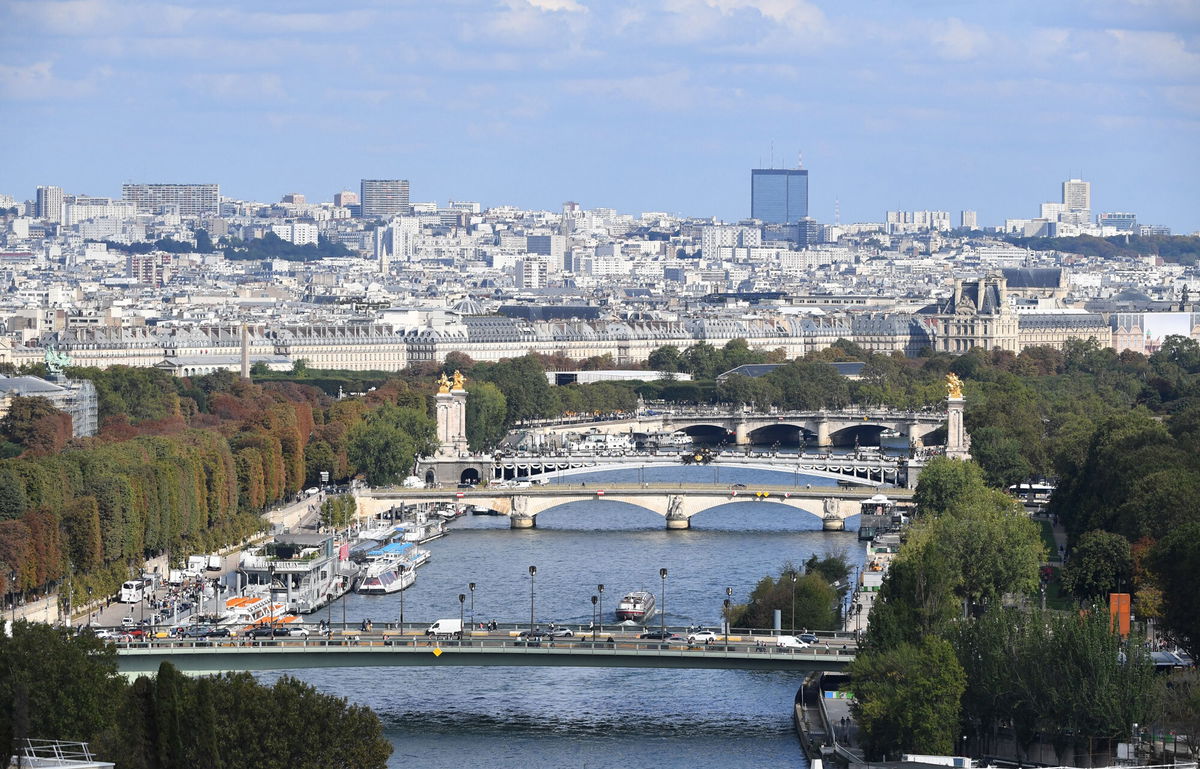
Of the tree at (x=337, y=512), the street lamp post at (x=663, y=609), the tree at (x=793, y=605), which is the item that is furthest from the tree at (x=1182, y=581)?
the tree at (x=337, y=512)

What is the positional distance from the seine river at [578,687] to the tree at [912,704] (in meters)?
1.20

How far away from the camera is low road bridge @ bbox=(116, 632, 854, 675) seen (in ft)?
84.2

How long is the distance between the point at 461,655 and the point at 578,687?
6.83ft

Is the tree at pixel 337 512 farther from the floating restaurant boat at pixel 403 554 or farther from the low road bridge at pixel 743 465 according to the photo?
the low road bridge at pixel 743 465

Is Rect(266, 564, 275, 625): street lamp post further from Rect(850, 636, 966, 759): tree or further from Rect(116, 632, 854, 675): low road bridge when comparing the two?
Rect(850, 636, 966, 759): tree

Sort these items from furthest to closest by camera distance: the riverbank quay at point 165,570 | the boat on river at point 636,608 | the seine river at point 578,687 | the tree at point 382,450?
the tree at point 382,450, the boat on river at point 636,608, the riverbank quay at point 165,570, the seine river at point 578,687

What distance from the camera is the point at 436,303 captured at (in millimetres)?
100562

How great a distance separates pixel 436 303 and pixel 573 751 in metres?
76.5

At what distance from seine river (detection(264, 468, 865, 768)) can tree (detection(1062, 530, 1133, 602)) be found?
313 centimetres

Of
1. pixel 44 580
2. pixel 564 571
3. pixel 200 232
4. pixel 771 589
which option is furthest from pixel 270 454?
pixel 200 232

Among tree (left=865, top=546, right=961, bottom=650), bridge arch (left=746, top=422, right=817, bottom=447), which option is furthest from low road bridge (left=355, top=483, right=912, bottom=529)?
bridge arch (left=746, top=422, right=817, bottom=447)

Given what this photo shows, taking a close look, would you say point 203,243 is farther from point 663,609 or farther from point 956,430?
point 663,609

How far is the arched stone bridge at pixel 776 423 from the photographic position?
198 ft

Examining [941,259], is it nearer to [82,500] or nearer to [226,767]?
[82,500]
